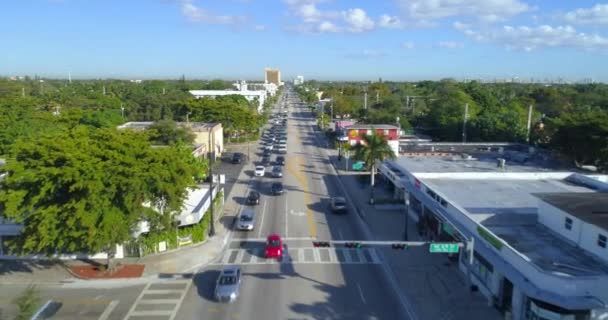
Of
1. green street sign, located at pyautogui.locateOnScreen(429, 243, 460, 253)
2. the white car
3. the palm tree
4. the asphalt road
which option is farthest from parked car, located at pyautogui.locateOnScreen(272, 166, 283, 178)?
green street sign, located at pyautogui.locateOnScreen(429, 243, 460, 253)

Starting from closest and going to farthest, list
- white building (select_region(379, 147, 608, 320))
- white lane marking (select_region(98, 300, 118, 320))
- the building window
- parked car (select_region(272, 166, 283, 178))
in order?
white building (select_region(379, 147, 608, 320)), the building window, white lane marking (select_region(98, 300, 118, 320)), parked car (select_region(272, 166, 283, 178))

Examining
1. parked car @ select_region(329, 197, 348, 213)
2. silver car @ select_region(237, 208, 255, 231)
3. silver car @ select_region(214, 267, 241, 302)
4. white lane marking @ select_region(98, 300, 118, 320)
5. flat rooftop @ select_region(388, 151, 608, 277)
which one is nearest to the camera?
flat rooftop @ select_region(388, 151, 608, 277)

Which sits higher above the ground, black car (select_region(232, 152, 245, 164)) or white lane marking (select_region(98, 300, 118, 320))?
black car (select_region(232, 152, 245, 164))

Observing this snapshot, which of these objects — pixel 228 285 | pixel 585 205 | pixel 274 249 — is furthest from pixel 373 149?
pixel 228 285

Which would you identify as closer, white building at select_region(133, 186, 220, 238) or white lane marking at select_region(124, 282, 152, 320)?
white lane marking at select_region(124, 282, 152, 320)

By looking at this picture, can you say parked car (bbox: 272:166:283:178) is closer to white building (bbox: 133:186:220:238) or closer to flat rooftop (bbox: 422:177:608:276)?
white building (bbox: 133:186:220:238)

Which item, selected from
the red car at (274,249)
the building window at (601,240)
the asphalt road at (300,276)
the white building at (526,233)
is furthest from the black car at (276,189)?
the building window at (601,240)

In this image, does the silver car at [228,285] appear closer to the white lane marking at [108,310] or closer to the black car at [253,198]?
the white lane marking at [108,310]

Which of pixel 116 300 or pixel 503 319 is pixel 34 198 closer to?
pixel 116 300
